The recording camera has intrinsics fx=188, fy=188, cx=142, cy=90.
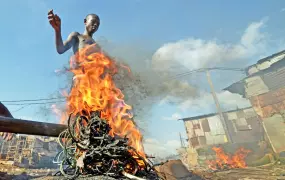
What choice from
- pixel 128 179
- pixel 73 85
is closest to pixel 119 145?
pixel 128 179

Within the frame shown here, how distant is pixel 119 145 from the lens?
157 inches

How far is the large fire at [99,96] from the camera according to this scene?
4980 millimetres

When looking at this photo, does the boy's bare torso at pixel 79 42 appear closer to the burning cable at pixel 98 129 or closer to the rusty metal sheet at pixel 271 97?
the burning cable at pixel 98 129

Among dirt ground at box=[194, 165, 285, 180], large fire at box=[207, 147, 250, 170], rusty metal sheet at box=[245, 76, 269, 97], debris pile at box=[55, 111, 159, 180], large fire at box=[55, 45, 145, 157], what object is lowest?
dirt ground at box=[194, 165, 285, 180]

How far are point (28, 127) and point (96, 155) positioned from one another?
1.66 metres

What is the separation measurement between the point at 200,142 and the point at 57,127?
114ft

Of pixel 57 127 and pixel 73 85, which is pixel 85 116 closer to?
pixel 57 127

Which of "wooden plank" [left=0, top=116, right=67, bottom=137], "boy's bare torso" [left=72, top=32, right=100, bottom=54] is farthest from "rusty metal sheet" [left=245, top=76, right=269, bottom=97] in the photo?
"wooden plank" [left=0, top=116, right=67, bottom=137]

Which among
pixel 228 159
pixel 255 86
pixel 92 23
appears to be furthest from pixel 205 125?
pixel 92 23

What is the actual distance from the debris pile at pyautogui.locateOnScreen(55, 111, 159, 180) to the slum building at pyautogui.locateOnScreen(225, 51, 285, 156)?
21.9 meters

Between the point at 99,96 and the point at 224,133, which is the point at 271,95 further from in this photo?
the point at 99,96

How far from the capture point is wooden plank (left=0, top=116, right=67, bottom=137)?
12.2ft

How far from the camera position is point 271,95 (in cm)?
2138

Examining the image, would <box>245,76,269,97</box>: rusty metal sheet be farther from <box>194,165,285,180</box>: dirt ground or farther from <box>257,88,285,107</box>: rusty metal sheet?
<box>194,165,285,180</box>: dirt ground
